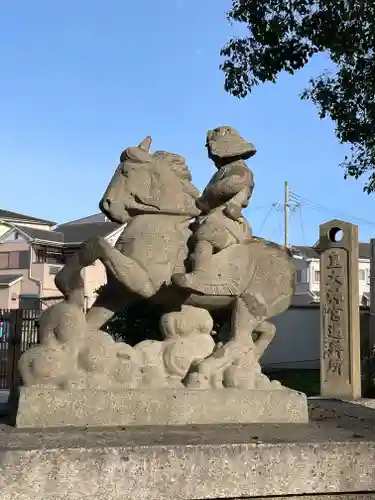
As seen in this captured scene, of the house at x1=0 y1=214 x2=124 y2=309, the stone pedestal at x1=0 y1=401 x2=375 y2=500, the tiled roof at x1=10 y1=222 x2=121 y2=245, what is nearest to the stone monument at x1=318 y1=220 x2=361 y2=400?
the stone pedestal at x1=0 y1=401 x2=375 y2=500

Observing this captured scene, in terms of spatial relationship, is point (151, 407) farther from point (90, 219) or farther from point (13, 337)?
point (90, 219)

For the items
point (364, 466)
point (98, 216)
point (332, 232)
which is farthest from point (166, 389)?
point (98, 216)

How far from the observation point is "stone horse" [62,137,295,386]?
3127mm

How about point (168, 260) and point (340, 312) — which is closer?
point (168, 260)

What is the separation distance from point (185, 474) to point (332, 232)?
6079mm

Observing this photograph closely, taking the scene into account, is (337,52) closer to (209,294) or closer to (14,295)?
(209,294)

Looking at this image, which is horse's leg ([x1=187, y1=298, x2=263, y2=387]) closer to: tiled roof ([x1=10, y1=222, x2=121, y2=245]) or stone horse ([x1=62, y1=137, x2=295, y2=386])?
stone horse ([x1=62, y1=137, x2=295, y2=386])

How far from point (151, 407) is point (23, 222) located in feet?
86.2

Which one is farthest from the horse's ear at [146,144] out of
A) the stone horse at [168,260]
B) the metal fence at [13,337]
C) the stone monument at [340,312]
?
the metal fence at [13,337]

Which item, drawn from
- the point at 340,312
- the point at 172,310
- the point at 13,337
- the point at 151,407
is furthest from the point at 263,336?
the point at 13,337

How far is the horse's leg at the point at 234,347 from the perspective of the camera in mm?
2986

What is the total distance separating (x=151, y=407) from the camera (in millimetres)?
→ 2805

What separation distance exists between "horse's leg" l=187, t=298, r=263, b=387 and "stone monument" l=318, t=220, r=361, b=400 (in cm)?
443

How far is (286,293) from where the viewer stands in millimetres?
3395
